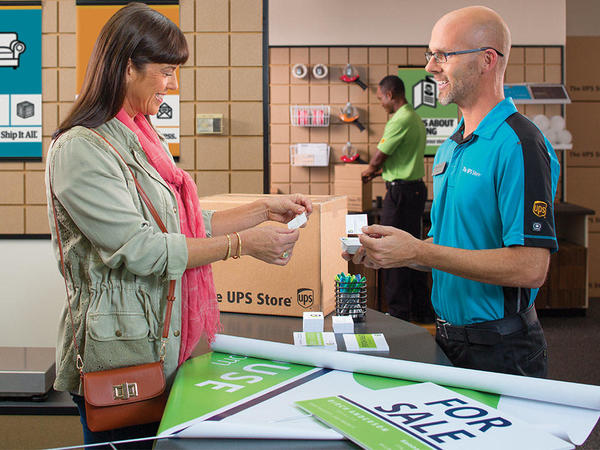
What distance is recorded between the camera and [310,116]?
20.0 feet

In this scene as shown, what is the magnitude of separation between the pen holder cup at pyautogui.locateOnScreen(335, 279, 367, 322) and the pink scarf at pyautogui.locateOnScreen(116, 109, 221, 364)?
18.3 inches

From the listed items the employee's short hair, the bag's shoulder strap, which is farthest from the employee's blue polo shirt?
the employee's short hair

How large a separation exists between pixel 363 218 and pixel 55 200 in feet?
2.79

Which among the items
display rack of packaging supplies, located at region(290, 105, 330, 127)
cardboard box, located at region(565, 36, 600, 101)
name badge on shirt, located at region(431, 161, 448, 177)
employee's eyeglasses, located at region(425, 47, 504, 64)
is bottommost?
name badge on shirt, located at region(431, 161, 448, 177)

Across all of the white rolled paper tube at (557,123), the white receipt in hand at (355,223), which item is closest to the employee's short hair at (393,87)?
the white rolled paper tube at (557,123)

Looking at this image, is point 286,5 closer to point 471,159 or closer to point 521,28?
point 521,28

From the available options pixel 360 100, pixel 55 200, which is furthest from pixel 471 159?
pixel 360 100

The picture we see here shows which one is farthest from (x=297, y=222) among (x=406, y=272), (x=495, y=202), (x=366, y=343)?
(x=406, y=272)

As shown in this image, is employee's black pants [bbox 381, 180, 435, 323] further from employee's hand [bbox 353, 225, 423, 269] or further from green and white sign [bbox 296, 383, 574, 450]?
green and white sign [bbox 296, 383, 574, 450]

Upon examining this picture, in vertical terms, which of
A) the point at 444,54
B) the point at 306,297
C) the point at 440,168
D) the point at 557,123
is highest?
the point at 557,123

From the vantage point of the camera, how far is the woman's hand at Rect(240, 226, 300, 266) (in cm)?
161

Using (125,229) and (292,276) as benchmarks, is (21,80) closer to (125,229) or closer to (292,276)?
(292,276)

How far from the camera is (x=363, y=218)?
1.82 meters

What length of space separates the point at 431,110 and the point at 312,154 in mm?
1314
